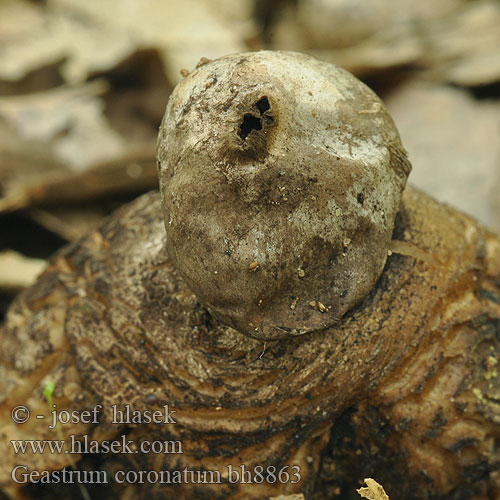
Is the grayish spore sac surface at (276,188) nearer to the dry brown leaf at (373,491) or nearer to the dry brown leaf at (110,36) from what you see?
the dry brown leaf at (373,491)

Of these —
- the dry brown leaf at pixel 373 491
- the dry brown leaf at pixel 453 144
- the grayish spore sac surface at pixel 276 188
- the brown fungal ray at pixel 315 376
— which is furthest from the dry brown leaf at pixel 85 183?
the dry brown leaf at pixel 373 491

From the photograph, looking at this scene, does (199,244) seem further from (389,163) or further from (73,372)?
(73,372)

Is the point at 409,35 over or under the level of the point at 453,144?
over

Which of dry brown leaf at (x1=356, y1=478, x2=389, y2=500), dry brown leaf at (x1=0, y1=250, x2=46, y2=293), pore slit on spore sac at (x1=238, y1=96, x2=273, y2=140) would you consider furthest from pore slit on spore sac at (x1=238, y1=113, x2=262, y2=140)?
dry brown leaf at (x1=0, y1=250, x2=46, y2=293)

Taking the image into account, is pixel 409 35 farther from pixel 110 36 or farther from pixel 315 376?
pixel 315 376

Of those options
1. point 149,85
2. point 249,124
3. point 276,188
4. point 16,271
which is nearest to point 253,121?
point 249,124

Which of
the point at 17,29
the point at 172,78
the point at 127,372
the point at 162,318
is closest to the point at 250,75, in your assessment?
the point at 162,318

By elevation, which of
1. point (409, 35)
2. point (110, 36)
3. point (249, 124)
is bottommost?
point (249, 124)

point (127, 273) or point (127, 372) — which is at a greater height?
point (127, 273)
